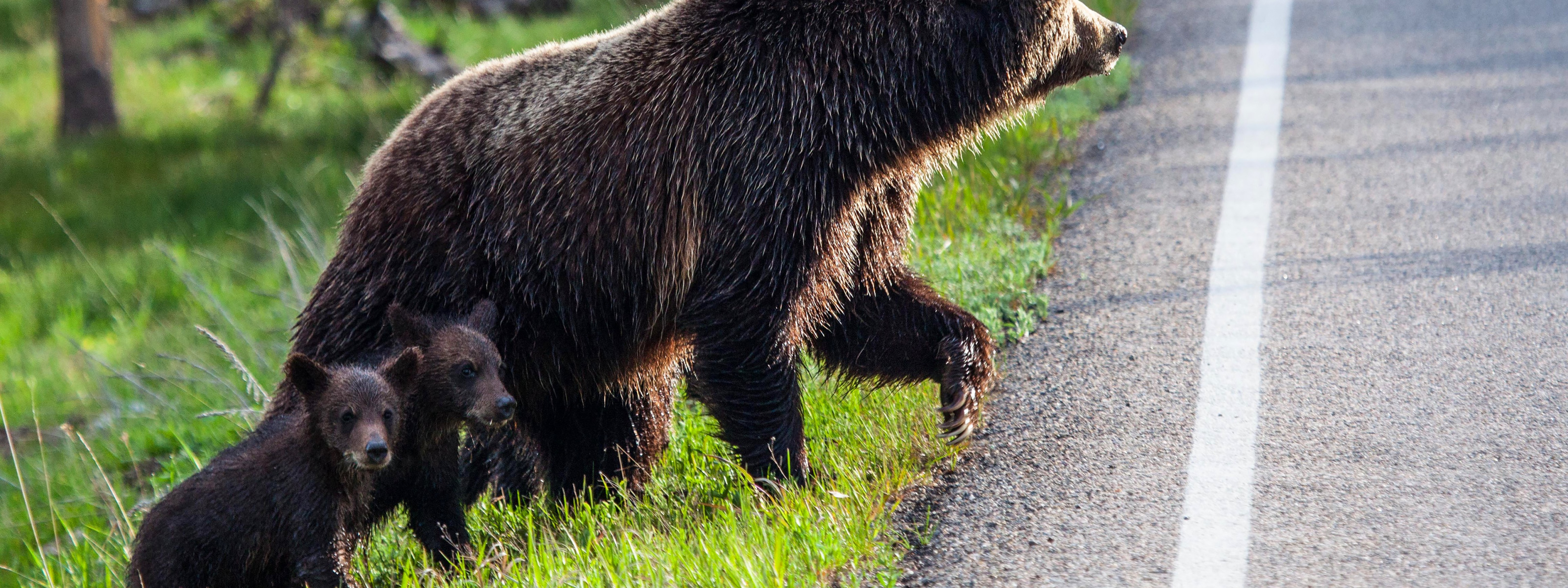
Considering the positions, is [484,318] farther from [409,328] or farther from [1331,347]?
[1331,347]

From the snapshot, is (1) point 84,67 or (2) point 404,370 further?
(1) point 84,67

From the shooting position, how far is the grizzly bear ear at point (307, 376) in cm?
375

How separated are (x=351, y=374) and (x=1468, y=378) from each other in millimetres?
3506

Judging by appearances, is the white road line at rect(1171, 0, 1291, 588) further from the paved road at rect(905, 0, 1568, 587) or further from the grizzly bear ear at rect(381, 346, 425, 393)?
the grizzly bear ear at rect(381, 346, 425, 393)

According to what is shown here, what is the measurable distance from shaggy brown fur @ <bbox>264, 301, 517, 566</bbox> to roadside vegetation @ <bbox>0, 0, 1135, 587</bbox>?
0.19 metres

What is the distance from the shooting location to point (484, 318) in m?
4.18

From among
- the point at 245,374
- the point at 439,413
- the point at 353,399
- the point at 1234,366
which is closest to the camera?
the point at 353,399

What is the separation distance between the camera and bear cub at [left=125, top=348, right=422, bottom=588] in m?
3.79

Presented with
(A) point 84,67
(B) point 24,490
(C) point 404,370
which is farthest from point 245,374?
(A) point 84,67

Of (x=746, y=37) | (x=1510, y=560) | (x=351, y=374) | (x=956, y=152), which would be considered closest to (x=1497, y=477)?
(x=1510, y=560)

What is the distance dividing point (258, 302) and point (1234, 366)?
7256mm

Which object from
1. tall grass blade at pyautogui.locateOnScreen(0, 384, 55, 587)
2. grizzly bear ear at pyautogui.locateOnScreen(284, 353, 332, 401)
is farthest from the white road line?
tall grass blade at pyautogui.locateOnScreen(0, 384, 55, 587)

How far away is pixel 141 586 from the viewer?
12.7 ft

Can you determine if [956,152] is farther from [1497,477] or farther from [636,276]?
[1497,477]
